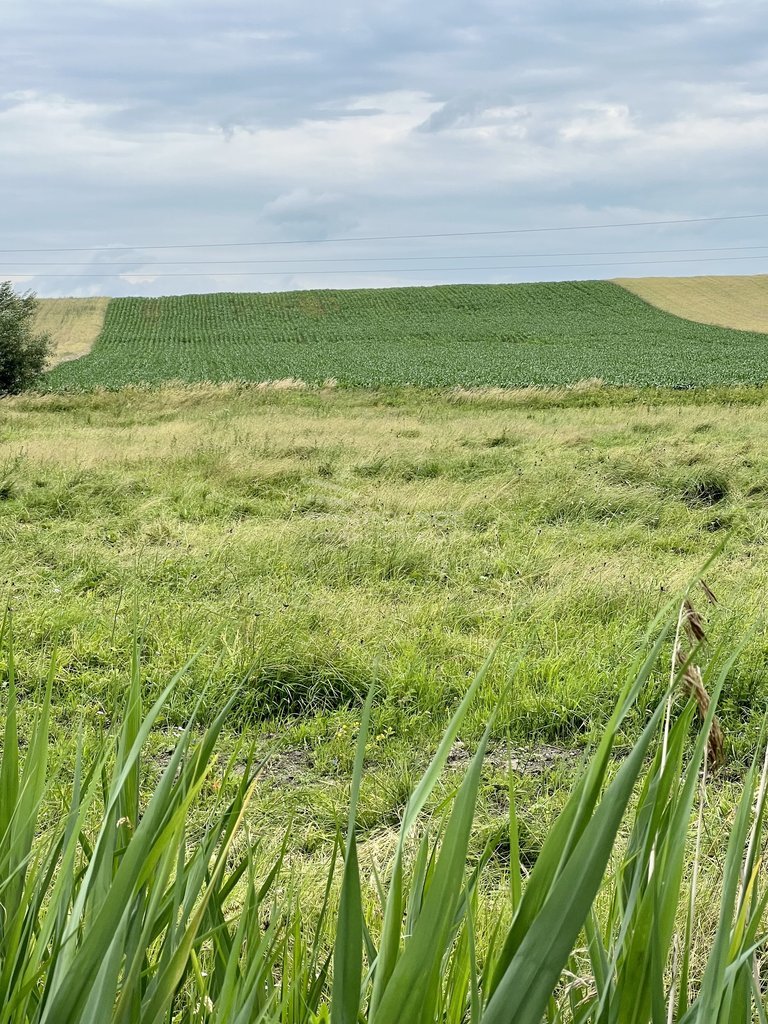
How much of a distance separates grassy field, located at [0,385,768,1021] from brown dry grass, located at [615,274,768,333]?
47.4 metres

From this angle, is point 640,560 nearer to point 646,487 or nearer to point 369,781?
point 646,487

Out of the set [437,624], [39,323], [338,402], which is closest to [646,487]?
[437,624]

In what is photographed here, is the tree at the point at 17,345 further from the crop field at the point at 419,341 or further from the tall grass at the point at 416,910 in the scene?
the tall grass at the point at 416,910

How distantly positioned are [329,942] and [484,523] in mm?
5661

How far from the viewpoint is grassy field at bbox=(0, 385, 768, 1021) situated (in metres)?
3.43

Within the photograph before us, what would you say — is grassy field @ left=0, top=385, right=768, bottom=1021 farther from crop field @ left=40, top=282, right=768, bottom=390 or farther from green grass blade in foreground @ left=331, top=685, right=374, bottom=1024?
crop field @ left=40, top=282, right=768, bottom=390

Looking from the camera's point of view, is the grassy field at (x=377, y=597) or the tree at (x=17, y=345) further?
the tree at (x=17, y=345)

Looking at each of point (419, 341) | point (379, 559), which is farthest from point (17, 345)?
point (419, 341)

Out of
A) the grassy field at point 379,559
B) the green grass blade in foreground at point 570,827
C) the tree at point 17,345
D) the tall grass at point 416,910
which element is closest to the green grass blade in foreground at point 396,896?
the tall grass at point 416,910

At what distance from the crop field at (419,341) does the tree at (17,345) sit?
2.49m

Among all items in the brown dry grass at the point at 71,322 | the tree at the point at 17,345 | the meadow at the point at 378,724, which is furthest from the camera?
the brown dry grass at the point at 71,322

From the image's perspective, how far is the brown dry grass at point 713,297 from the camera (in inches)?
2180

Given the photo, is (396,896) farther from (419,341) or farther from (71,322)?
(71,322)

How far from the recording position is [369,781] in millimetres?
3564
